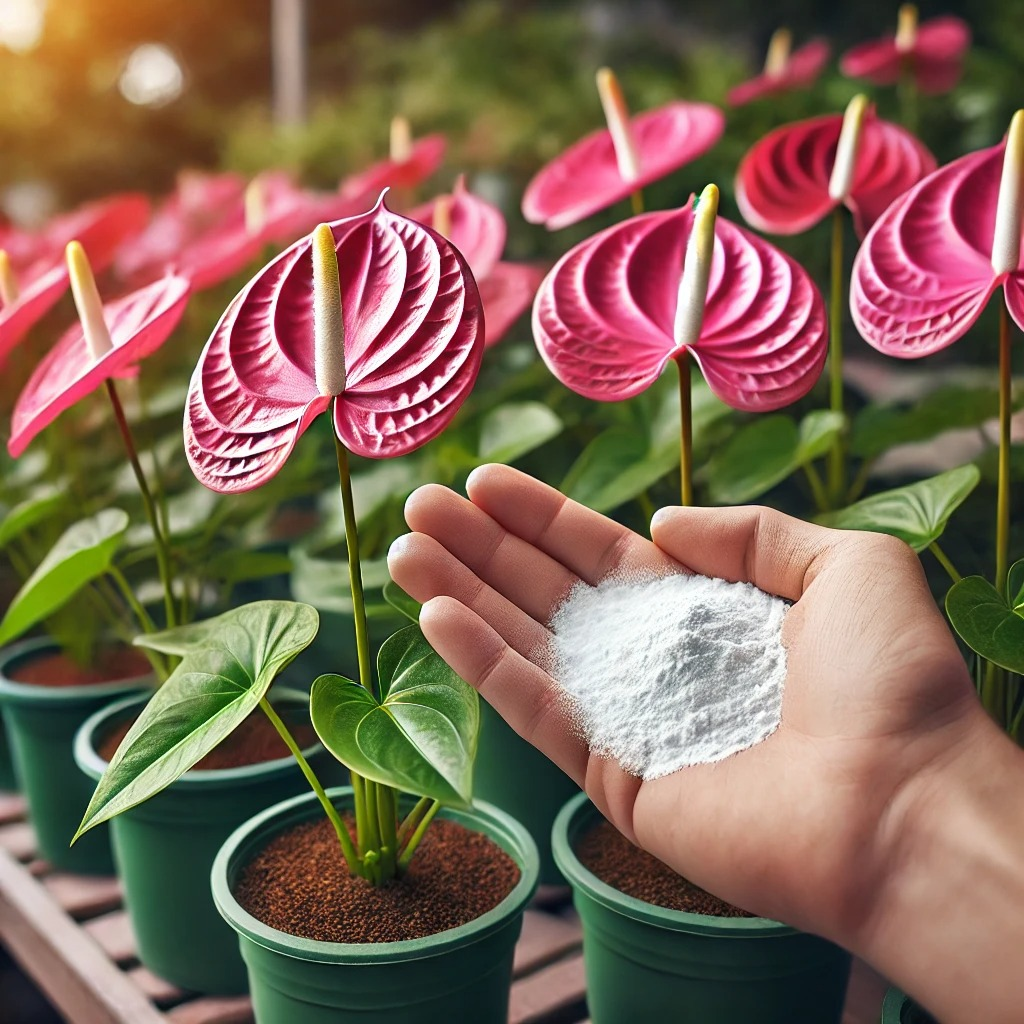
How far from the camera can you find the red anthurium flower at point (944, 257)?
0.68m

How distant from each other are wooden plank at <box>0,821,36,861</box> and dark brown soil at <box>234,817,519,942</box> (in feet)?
Answer: 1.56

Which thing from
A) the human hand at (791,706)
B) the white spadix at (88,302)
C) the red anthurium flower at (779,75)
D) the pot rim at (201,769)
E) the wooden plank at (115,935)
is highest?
the red anthurium flower at (779,75)

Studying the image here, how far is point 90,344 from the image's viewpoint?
0.77 meters

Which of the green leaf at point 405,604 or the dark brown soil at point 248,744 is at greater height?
the green leaf at point 405,604

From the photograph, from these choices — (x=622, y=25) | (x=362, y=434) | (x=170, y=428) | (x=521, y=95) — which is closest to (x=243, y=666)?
(x=362, y=434)

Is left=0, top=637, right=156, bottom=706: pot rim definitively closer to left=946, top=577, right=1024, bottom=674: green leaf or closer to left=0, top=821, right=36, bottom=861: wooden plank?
left=0, top=821, right=36, bottom=861: wooden plank

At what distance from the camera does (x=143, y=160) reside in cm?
521

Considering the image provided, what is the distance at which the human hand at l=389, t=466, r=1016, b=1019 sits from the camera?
572 mm

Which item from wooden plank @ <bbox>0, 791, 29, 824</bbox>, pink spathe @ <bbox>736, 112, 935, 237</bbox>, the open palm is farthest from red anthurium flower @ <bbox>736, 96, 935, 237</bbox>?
wooden plank @ <bbox>0, 791, 29, 824</bbox>

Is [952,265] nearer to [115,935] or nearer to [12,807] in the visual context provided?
[115,935]

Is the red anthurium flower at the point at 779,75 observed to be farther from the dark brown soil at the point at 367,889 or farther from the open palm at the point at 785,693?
the dark brown soil at the point at 367,889

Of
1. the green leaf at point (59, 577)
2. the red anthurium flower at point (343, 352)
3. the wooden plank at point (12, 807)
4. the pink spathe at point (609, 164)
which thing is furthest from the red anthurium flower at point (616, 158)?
the wooden plank at point (12, 807)

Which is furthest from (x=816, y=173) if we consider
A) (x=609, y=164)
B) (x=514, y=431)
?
(x=514, y=431)

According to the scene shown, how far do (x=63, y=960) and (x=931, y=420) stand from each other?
87 cm
